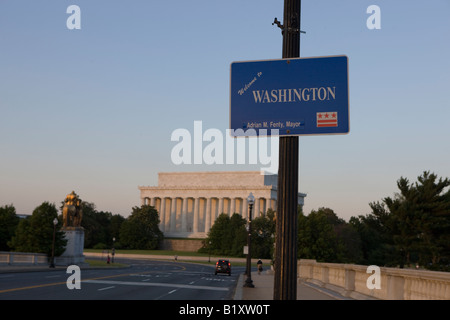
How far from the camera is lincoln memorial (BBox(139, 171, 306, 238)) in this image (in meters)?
158

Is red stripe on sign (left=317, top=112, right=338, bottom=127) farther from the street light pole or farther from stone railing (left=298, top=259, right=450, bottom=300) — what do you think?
stone railing (left=298, top=259, right=450, bottom=300)

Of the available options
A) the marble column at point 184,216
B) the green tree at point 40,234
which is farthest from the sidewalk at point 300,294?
the marble column at point 184,216

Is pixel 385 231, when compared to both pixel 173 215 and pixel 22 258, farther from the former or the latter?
pixel 173 215

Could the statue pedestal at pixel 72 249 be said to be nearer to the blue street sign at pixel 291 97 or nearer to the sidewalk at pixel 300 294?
the sidewalk at pixel 300 294

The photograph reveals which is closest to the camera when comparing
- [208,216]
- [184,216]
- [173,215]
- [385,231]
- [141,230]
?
[385,231]

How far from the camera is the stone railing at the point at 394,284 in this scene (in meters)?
12.2

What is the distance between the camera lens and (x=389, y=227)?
60375 mm

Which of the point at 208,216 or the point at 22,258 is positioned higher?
the point at 208,216

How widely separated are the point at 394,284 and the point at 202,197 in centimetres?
15184

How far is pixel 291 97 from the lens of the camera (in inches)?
249

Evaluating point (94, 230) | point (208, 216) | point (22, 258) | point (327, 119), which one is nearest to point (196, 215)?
point (208, 216)

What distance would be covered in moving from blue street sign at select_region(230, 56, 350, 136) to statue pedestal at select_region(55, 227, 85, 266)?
177 ft
